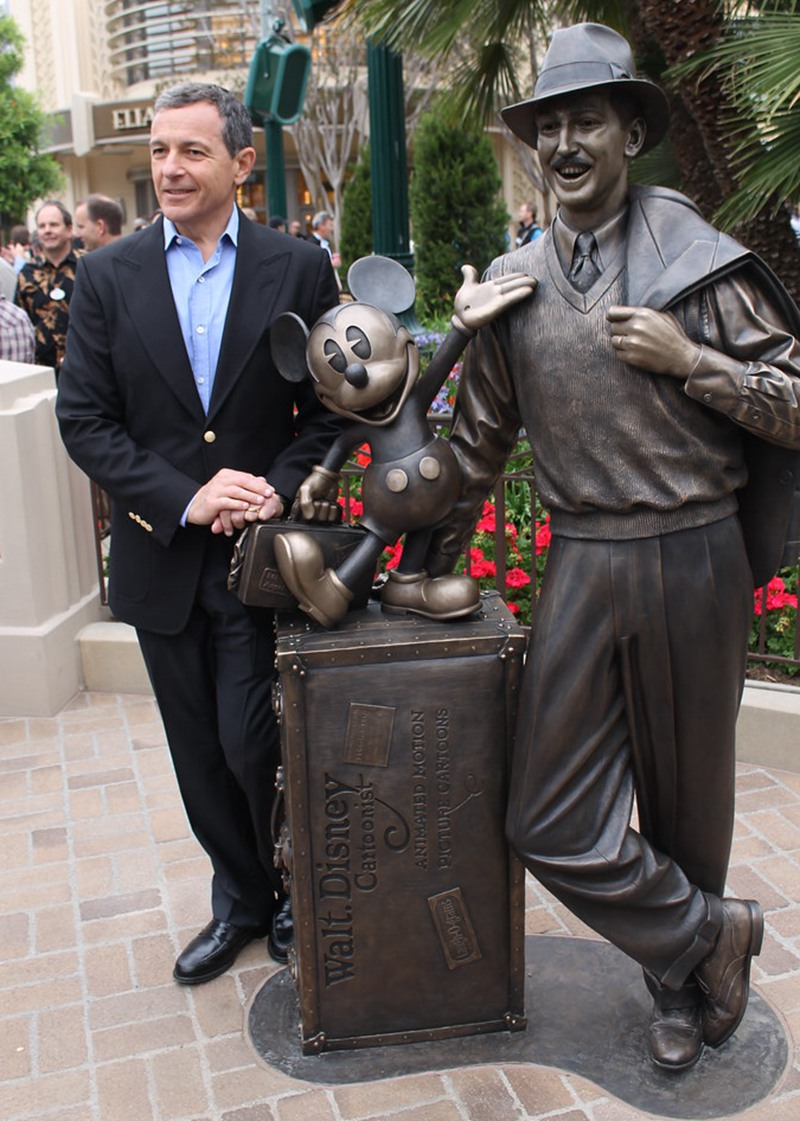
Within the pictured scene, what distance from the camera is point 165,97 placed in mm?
2826

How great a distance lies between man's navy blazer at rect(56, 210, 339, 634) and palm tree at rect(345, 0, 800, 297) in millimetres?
2589

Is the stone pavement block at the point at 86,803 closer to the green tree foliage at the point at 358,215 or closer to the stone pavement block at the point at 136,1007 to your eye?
the stone pavement block at the point at 136,1007

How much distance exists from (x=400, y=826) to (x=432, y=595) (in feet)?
1.79

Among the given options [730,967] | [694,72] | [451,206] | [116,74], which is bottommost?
[730,967]

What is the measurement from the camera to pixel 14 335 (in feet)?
20.0

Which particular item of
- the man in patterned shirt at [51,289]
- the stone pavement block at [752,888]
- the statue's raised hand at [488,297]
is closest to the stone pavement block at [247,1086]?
the stone pavement block at [752,888]

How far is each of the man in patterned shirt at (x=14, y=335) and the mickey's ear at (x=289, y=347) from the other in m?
3.75

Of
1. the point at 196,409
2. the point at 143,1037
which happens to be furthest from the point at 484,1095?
the point at 196,409

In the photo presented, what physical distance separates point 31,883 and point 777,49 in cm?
424

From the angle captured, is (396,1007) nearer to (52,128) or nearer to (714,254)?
(714,254)

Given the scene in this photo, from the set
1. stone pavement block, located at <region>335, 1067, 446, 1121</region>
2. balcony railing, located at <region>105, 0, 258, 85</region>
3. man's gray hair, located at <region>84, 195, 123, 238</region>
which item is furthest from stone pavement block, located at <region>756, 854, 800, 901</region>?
balcony railing, located at <region>105, 0, 258, 85</region>

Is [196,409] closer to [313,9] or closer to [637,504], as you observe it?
[637,504]

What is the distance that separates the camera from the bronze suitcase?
8.74 ft

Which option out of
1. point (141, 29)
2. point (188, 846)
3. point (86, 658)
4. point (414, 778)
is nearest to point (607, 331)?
point (414, 778)
